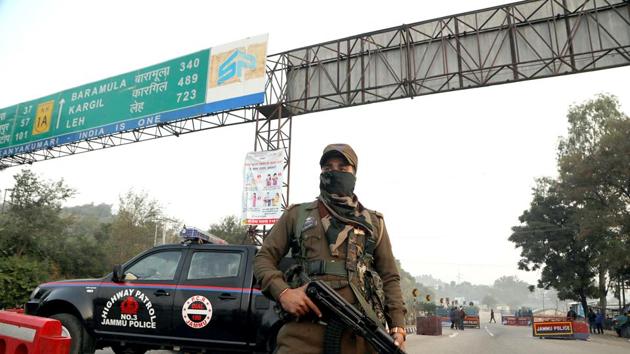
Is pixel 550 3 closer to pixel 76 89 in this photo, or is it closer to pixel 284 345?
pixel 284 345

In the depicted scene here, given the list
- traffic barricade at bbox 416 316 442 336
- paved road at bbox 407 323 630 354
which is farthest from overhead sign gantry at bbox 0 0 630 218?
traffic barricade at bbox 416 316 442 336

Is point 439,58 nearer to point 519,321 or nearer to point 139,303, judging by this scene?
point 139,303

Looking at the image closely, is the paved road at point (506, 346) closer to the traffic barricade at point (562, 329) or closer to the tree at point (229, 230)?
the traffic barricade at point (562, 329)

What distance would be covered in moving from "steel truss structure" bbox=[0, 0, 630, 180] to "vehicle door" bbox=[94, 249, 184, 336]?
853cm

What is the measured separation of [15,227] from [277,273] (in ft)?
72.0

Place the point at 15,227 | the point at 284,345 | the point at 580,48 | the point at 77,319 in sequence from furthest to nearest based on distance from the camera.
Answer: the point at 15,227 < the point at 580,48 < the point at 77,319 < the point at 284,345

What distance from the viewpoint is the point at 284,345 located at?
248 cm

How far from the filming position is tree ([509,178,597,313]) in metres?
31.8

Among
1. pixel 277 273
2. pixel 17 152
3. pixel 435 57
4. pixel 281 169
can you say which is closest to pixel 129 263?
pixel 277 273

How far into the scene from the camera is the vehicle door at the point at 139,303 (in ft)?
17.9

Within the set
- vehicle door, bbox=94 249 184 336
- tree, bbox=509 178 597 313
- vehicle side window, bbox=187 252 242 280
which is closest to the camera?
vehicle door, bbox=94 249 184 336

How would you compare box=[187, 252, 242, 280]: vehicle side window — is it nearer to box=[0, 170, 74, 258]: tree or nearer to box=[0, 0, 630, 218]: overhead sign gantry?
box=[0, 0, 630, 218]: overhead sign gantry

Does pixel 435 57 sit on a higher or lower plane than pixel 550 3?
lower

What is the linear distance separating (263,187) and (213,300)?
8.32 metres
